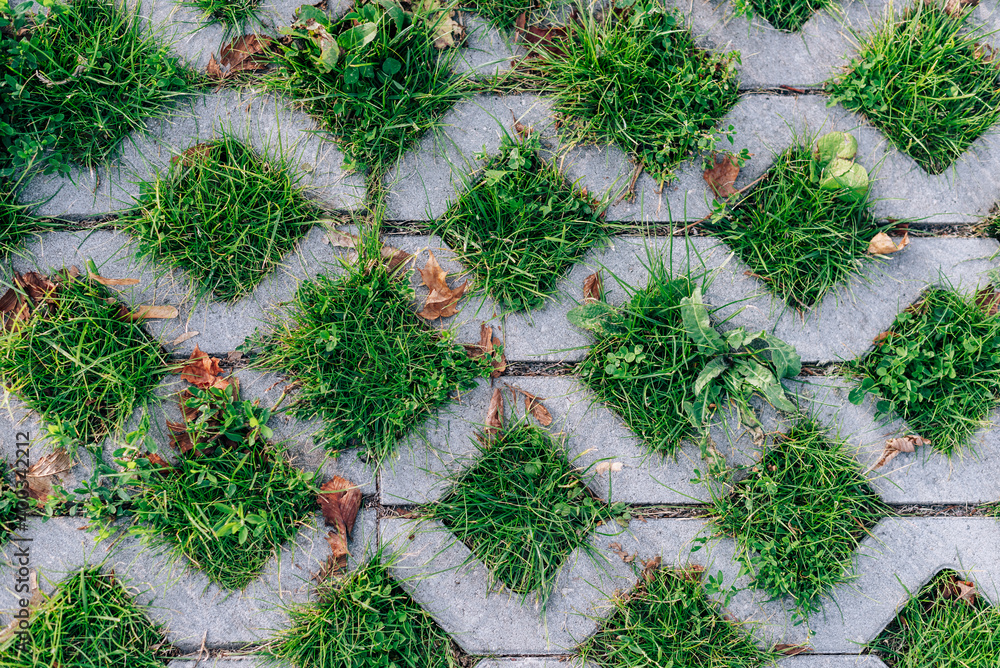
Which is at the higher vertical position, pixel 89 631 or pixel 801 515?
pixel 801 515

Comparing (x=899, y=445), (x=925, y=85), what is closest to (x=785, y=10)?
(x=925, y=85)

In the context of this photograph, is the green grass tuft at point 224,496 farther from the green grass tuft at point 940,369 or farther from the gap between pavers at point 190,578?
the green grass tuft at point 940,369

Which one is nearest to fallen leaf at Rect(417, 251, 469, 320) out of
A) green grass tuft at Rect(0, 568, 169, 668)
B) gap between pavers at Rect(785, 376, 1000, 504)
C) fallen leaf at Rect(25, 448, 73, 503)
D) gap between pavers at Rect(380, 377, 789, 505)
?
gap between pavers at Rect(380, 377, 789, 505)

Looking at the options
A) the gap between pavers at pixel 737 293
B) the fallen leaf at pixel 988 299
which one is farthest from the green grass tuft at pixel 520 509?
the fallen leaf at pixel 988 299

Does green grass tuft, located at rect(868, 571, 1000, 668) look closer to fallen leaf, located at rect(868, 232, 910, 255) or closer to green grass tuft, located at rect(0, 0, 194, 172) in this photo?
fallen leaf, located at rect(868, 232, 910, 255)

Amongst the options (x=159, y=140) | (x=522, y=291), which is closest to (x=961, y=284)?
(x=522, y=291)

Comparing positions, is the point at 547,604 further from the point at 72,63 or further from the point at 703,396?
the point at 72,63

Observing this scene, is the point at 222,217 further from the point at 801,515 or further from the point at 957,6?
the point at 957,6
